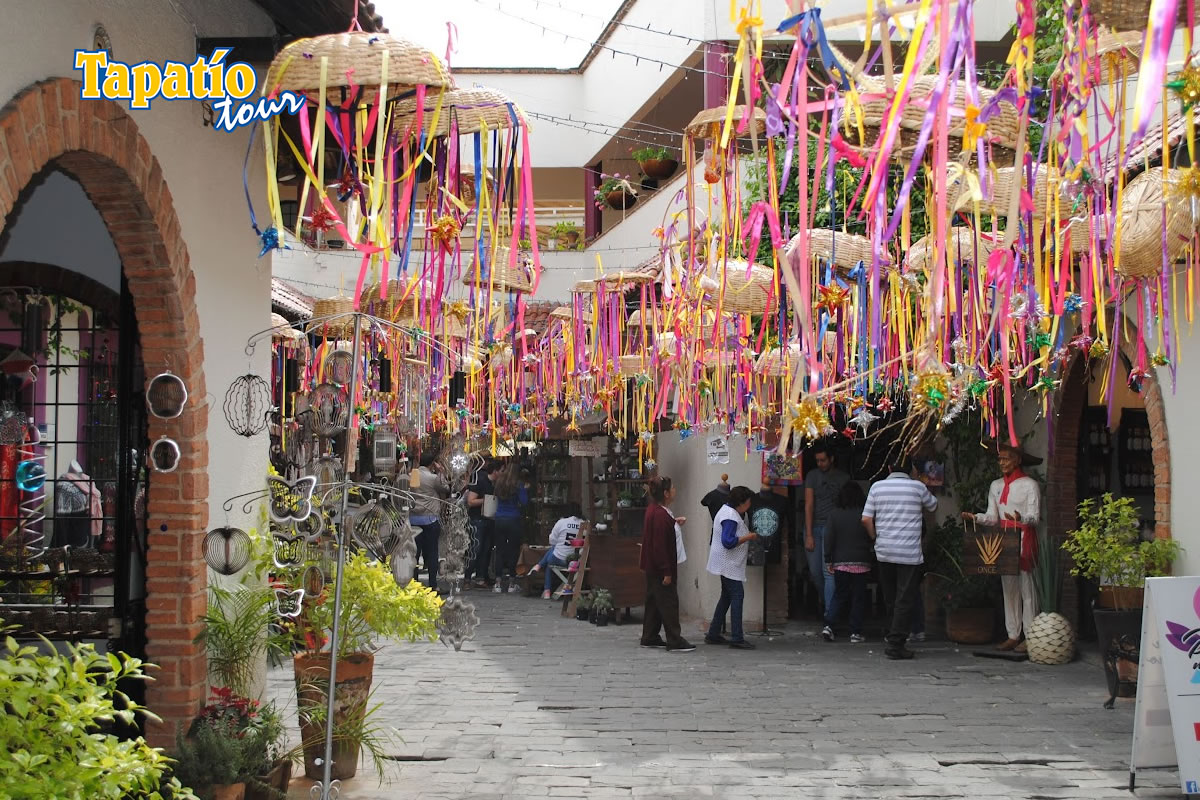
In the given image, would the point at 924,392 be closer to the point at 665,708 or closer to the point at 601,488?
the point at 665,708

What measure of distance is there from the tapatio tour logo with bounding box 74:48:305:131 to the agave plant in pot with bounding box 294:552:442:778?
248 centimetres

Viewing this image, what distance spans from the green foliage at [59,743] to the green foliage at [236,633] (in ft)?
7.97

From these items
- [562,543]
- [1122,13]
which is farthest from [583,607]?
[1122,13]

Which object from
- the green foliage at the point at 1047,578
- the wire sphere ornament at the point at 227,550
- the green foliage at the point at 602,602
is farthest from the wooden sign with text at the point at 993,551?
the wire sphere ornament at the point at 227,550

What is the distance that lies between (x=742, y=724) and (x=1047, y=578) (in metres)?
3.79

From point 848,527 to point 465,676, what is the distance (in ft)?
12.3

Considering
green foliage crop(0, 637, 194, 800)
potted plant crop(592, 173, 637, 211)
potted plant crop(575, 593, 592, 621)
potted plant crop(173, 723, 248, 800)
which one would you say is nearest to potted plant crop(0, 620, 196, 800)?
green foliage crop(0, 637, 194, 800)

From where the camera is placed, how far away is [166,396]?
17.8 feet

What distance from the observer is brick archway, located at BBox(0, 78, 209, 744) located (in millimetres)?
5109

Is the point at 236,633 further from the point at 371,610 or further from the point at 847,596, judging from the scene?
the point at 847,596

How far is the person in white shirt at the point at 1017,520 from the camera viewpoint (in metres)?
10.0

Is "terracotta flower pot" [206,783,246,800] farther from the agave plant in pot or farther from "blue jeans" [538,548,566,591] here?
"blue jeans" [538,548,566,591]

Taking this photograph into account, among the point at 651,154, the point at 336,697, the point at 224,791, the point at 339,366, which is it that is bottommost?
the point at 224,791

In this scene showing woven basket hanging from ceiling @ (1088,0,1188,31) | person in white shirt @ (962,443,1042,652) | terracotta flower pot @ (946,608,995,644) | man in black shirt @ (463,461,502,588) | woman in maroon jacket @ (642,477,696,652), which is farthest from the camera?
man in black shirt @ (463,461,502,588)
